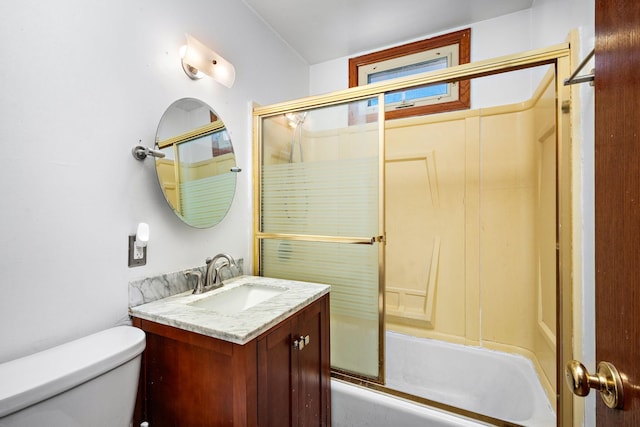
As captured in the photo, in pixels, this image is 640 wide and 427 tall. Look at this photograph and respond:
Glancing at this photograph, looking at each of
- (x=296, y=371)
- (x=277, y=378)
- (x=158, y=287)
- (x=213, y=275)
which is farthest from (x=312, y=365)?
(x=158, y=287)

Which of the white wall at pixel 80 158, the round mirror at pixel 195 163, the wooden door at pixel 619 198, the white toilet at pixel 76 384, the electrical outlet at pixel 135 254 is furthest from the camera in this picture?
the round mirror at pixel 195 163

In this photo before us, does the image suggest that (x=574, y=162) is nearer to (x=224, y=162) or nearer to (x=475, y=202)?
(x=475, y=202)

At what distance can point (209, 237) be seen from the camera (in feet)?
5.02

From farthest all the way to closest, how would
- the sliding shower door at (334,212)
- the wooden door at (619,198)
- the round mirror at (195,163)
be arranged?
the sliding shower door at (334,212) → the round mirror at (195,163) → the wooden door at (619,198)

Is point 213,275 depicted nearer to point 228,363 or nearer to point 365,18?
point 228,363

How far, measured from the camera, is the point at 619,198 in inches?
17.7

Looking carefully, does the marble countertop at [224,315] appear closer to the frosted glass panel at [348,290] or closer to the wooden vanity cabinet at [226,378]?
the wooden vanity cabinet at [226,378]

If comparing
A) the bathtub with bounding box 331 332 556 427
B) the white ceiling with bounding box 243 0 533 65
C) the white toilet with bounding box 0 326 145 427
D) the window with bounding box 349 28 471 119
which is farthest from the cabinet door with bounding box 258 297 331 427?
the white ceiling with bounding box 243 0 533 65

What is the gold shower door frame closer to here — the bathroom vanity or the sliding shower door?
the sliding shower door

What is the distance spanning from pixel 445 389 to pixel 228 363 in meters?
1.65

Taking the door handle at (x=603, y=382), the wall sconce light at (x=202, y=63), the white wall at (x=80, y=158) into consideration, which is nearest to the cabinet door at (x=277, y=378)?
the white wall at (x=80, y=158)

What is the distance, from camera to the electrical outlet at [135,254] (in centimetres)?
115

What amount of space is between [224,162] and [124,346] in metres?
0.99

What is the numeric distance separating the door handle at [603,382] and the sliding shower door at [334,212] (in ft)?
3.26
